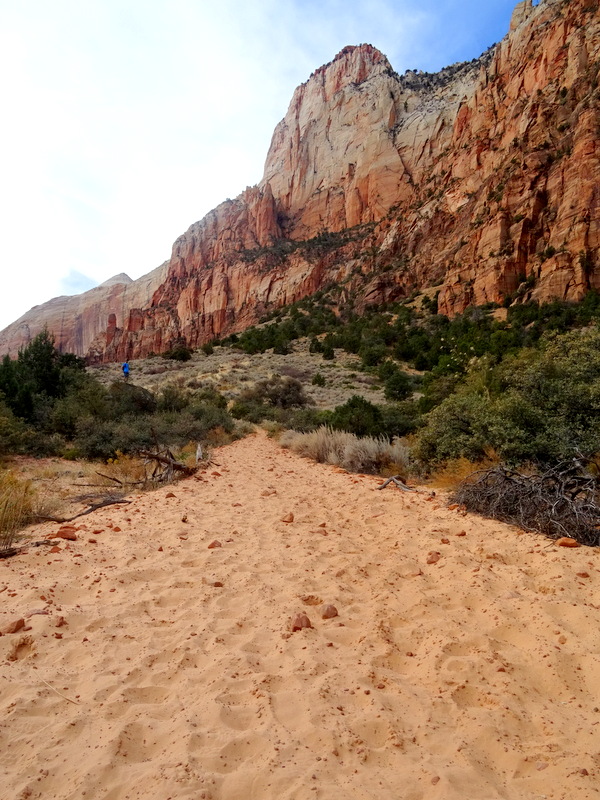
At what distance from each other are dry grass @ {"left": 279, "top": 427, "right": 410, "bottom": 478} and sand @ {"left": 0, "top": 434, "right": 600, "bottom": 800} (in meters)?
3.83

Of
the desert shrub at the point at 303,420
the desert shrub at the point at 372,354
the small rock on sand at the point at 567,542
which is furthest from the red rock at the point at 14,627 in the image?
the desert shrub at the point at 372,354

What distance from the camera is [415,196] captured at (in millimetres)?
52500

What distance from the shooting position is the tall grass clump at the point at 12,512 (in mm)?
4147

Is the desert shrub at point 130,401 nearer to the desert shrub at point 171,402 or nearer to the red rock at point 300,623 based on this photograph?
the desert shrub at point 171,402

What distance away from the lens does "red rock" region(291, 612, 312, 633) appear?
9.15 feet

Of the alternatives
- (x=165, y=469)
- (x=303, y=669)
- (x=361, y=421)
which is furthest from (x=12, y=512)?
(x=361, y=421)

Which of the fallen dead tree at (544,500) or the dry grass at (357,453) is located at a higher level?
the fallen dead tree at (544,500)

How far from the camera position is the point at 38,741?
183 centimetres

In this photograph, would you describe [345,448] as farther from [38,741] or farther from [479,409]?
[38,741]

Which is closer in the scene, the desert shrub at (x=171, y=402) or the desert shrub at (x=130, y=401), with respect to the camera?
the desert shrub at (x=130, y=401)

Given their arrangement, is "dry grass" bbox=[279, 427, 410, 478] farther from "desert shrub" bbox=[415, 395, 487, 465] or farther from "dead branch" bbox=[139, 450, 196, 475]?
"dead branch" bbox=[139, 450, 196, 475]

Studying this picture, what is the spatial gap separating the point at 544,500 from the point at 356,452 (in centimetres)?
461

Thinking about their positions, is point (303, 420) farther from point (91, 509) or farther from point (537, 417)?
point (91, 509)

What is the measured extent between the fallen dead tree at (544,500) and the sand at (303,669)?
0.26m
